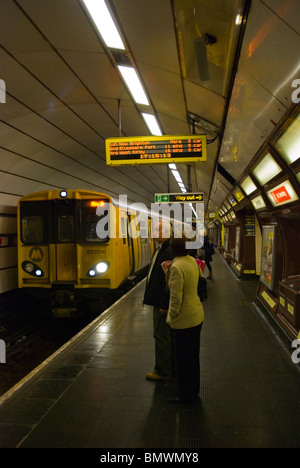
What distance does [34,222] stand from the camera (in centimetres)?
730

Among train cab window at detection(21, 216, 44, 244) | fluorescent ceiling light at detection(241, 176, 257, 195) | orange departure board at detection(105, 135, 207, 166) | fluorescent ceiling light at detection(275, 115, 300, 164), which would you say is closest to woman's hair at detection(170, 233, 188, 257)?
fluorescent ceiling light at detection(275, 115, 300, 164)

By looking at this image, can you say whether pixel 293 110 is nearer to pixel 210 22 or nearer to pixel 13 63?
pixel 210 22

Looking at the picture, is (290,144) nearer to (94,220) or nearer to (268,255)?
(268,255)

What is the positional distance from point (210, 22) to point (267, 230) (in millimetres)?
4076

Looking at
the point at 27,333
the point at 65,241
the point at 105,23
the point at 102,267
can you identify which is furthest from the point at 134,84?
the point at 27,333

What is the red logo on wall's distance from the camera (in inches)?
188

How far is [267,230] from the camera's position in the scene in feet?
22.0

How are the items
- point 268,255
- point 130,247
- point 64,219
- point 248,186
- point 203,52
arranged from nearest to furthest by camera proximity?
point 203,52 → point 268,255 → point 64,219 → point 248,186 → point 130,247

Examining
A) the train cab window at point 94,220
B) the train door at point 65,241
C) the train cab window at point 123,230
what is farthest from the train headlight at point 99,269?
the train cab window at point 123,230

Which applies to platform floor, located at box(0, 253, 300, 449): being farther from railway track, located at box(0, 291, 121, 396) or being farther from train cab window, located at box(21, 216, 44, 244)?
train cab window, located at box(21, 216, 44, 244)

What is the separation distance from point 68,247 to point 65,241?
0.15 meters

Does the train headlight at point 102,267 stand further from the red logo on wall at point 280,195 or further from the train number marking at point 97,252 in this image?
the red logo on wall at point 280,195

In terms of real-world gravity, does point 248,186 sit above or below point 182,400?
above

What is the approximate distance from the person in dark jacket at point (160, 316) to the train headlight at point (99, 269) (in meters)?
3.39
